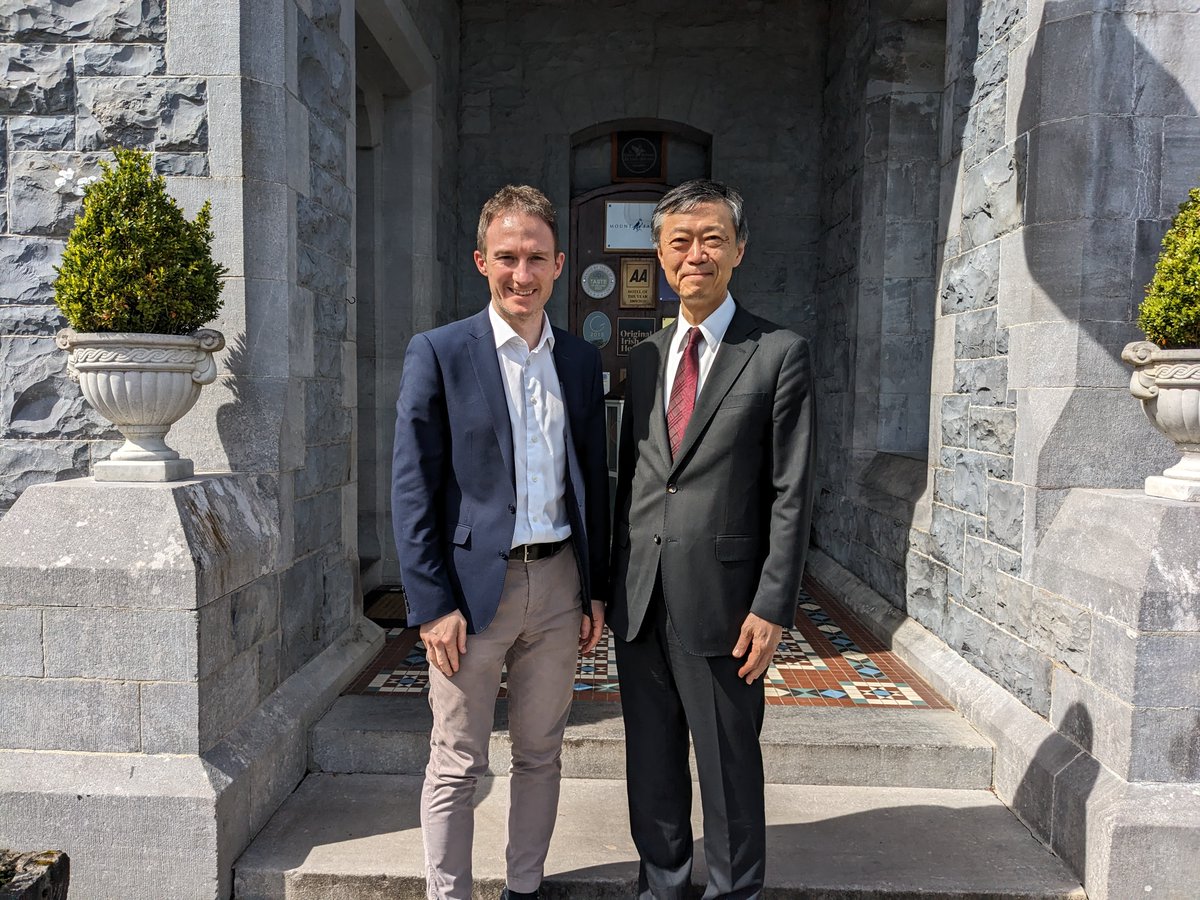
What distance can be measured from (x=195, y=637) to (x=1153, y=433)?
2.97 m

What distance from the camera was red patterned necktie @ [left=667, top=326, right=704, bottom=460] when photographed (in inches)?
82.0

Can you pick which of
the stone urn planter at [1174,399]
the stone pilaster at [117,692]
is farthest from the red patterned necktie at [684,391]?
the stone pilaster at [117,692]

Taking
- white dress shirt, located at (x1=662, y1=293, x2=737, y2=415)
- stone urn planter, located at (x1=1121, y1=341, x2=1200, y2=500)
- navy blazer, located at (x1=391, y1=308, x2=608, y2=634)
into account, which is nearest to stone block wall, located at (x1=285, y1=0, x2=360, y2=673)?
navy blazer, located at (x1=391, y1=308, x2=608, y2=634)

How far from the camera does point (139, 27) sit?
2.78m

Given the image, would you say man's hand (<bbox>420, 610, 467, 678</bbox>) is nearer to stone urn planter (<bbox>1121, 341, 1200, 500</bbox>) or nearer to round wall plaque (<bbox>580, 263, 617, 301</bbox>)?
stone urn planter (<bbox>1121, 341, 1200, 500</bbox>)

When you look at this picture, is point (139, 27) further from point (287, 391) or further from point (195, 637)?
point (195, 637)

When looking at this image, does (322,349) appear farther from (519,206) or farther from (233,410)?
(519,206)

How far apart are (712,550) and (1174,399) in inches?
54.1

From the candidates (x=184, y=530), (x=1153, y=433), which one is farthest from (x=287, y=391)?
(x=1153, y=433)

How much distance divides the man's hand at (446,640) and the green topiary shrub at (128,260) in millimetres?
1249

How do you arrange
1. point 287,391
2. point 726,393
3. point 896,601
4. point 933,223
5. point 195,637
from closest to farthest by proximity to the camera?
1. point 726,393
2. point 195,637
3. point 287,391
4. point 896,601
5. point 933,223

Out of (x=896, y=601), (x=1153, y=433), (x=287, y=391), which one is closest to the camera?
(x=1153, y=433)

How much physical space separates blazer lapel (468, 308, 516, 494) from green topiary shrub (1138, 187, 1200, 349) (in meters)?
1.81

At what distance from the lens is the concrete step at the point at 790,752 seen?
2945 mm
